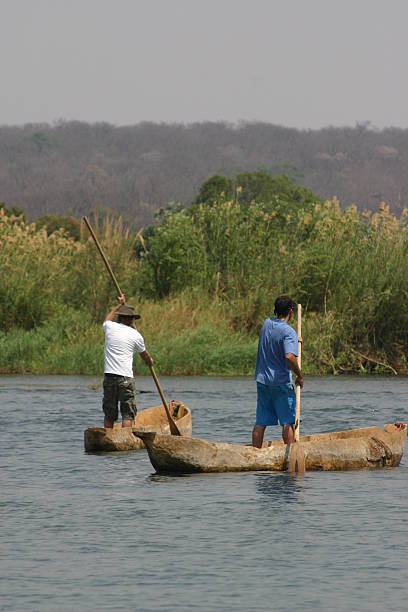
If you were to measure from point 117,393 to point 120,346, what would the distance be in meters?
0.66

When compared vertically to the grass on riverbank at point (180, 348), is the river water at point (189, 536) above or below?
below

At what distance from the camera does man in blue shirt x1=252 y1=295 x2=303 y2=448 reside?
1412 centimetres

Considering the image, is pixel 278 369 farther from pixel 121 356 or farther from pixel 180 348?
pixel 180 348

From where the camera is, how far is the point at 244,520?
40.0 feet

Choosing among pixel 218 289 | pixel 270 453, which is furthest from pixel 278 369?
pixel 218 289

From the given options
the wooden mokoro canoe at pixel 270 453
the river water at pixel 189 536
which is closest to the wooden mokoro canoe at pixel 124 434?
the river water at pixel 189 536

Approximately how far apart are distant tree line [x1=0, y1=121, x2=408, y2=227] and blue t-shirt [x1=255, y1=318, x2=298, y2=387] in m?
114

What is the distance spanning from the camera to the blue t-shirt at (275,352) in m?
14.1

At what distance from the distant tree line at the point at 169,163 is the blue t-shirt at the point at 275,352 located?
114460 millimetres

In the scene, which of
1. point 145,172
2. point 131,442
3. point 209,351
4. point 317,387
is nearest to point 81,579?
point 131,442

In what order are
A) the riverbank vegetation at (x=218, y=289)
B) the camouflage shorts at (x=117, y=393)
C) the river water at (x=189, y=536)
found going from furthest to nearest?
the riverbank vegetation at (x=218, y=289) < the camouflage shorts at (x=117, y=393) < the river water at (x=189, y=536)

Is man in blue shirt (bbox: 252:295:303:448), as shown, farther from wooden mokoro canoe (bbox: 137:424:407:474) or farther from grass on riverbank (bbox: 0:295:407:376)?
grass on riverbank (bbox: 0:295:407:376)

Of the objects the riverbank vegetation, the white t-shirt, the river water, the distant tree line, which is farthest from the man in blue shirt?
A: the distant tree line

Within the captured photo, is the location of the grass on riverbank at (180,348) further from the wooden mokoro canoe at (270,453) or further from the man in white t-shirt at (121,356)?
the wooden mokoro canoe at (270,453)
